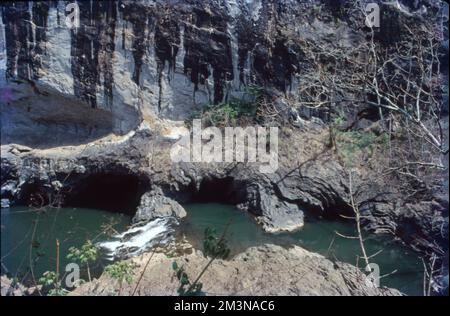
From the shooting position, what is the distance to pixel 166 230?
9.54 metres

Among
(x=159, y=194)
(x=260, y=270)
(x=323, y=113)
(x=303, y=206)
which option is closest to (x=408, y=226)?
(x=303, y=206)

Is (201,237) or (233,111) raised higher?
(233,111)

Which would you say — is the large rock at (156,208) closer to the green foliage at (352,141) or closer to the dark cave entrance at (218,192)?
the dark cave entrance at (218,192)

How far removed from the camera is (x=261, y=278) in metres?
5.70

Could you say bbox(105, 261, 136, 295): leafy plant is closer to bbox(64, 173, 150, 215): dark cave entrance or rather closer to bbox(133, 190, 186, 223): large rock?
bbox(133, 190, 186, 223): large rock

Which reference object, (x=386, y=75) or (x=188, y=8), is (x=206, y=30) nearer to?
(x=188, y=8)

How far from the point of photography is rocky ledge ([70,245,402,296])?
5457 millimetres

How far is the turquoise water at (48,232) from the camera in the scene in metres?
7.98

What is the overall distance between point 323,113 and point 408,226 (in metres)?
3.66

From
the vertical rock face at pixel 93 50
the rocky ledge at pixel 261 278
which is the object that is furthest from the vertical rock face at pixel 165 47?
the rocky ledge at pixel 261 278

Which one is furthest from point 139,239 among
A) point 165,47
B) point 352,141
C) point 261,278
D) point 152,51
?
point 352,141

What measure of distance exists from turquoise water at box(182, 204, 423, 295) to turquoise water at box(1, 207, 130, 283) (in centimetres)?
189

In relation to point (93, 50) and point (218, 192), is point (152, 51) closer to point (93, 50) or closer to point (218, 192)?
point (93, 50)

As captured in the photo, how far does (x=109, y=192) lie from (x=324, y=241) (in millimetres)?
6030
